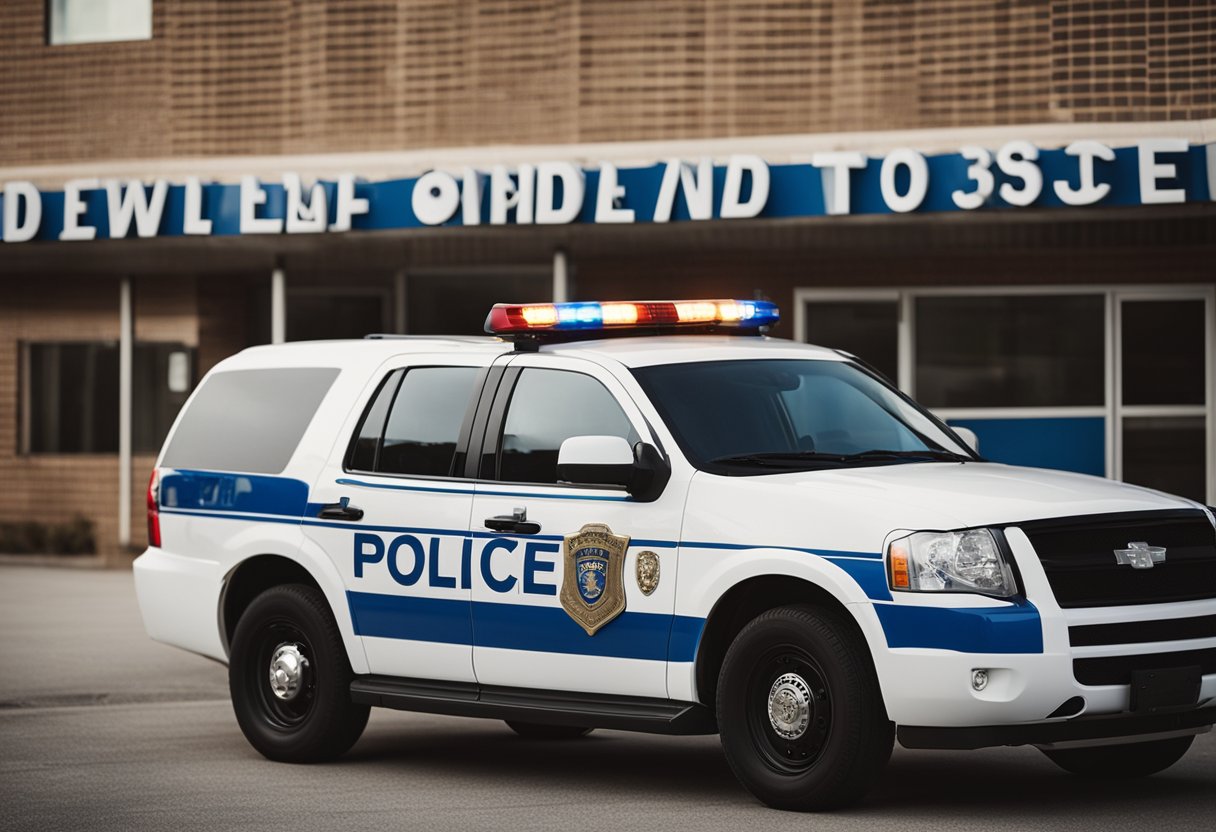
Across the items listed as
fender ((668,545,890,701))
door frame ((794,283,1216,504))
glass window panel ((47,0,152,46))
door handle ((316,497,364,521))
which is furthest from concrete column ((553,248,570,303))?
fender ((668,545,890,701))

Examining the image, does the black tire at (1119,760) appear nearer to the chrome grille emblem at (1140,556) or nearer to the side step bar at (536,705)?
the chrome grille emblem at (1140,556)

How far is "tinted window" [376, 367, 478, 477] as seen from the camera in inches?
359

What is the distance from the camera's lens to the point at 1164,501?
7.96m

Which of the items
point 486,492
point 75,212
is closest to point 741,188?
point 75,212

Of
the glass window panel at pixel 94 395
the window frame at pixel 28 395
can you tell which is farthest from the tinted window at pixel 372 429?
the window frame at pixel 28 395

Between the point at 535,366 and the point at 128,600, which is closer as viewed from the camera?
the point at 535,366

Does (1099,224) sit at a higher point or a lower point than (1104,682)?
higher

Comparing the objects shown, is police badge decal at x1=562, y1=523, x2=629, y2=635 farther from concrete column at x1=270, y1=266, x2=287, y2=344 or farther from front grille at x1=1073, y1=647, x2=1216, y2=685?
concrete column at x1=270, y1=266, x2=287, y2=344

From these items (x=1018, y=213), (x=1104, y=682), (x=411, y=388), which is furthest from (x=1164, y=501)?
(x=1018, y=213)

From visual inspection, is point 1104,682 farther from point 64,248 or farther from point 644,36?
point 64,248

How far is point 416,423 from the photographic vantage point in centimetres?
929

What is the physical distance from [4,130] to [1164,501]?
643 inches

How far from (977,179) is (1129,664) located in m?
8.93

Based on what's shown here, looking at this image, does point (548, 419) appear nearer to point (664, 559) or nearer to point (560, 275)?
point (664, 559)
